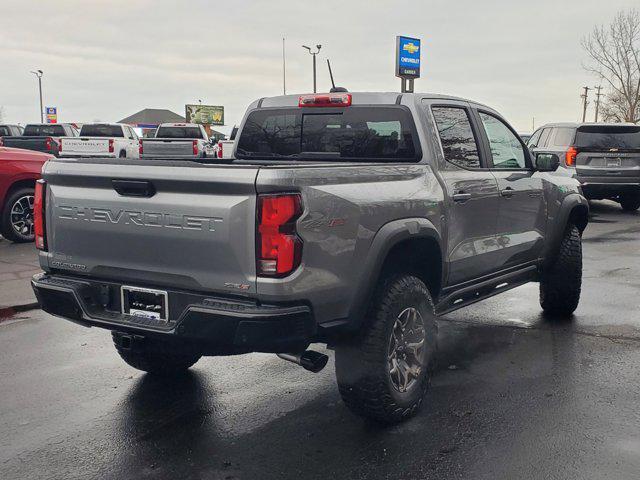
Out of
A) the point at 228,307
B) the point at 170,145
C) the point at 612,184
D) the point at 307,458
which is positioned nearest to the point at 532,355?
the point at 307,458

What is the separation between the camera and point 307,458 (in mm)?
3506

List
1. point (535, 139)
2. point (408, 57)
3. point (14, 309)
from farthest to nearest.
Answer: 1. point (408, 57)
2. point (535, 139)
3. point (14, 309)

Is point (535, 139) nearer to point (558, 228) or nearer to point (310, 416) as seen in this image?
point (558, 228)

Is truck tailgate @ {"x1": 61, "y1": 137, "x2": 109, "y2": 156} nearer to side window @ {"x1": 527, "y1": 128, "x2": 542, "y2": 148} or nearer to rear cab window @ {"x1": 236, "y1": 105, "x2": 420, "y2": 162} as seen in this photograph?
side window @ {"x1": 527, "y1": 128, "x2": 542, "y2": 148}

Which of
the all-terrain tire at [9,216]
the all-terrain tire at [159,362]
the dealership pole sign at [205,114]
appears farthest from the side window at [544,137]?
the dealership pole sign at [205,114]

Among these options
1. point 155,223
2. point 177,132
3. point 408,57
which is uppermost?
point 408,57

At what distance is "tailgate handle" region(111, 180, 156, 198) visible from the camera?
344 cm

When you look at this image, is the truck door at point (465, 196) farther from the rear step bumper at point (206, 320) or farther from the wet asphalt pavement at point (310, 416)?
the rear step bumper at point (206, 320)

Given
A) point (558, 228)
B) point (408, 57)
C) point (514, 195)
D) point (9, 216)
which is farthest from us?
point (408, 57)

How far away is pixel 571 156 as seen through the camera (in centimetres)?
1430

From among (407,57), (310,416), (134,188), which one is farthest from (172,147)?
(134,188)

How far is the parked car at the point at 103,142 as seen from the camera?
21.5 meters

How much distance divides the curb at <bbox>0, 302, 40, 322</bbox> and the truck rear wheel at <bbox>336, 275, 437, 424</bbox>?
3.97 m

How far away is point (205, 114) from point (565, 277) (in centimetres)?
6802
